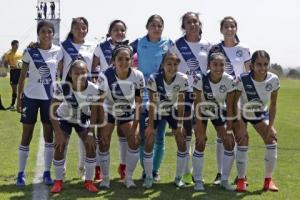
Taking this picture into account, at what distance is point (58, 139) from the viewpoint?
655cm

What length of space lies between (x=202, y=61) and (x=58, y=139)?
2.16 metres

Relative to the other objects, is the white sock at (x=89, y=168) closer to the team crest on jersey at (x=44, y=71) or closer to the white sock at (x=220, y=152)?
the team crest on jersey at (x=44, y=71)

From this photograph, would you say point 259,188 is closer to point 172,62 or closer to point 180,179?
point 180,179

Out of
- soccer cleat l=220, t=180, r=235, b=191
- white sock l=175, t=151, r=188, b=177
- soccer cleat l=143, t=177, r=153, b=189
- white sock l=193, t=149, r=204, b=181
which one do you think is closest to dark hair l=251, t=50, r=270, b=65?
white sock l=193, t=149, r=204, b=181

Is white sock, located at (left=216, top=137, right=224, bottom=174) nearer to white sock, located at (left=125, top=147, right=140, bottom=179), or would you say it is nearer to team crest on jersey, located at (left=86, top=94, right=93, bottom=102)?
white sock, located at (left=125, top=147, right=140, bottom=179)

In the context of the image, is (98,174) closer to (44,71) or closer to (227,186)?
(44,71)

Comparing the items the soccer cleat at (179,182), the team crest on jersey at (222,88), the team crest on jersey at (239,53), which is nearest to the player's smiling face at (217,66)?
the team crest on jersey at (222,88)

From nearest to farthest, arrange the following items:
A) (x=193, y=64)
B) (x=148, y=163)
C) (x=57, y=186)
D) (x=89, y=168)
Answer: (x=57, y=186)
(x=89, y=168)
(x=148, y=163)
(x=193, y=64)

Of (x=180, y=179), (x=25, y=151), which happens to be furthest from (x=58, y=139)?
(x=180, y=179)

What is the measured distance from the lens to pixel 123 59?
6512 mm

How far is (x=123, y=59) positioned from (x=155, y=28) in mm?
738

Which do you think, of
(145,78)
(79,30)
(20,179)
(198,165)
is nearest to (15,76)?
(79,30)

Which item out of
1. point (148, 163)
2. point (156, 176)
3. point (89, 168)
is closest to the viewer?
point (89, 168)

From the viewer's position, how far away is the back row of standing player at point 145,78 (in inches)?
264
